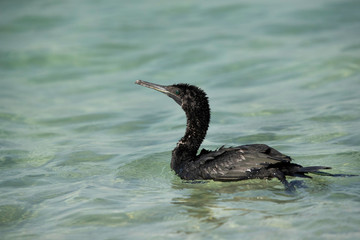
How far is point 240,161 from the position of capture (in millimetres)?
6863

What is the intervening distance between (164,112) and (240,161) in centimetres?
514

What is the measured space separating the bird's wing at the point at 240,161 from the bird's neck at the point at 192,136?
2.23ft

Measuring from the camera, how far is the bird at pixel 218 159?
6719 millimetres

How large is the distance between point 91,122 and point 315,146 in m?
4.64

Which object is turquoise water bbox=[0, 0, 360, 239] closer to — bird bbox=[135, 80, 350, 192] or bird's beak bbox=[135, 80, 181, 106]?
bird bbox=[135, 80, 350, 192]

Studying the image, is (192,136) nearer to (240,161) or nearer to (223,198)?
(240,161)

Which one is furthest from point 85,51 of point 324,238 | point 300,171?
point 324,238

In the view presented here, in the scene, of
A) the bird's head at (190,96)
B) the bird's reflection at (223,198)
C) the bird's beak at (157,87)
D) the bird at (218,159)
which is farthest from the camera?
the bird's beak at (157,87)

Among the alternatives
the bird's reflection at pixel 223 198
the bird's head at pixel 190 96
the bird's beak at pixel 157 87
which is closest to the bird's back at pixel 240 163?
the bird's reflection at pixel 223 198

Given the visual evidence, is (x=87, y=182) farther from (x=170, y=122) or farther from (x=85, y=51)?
(x=85, y=51)

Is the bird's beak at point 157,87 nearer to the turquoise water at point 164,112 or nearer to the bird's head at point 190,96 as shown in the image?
the bird's head at point 190,96

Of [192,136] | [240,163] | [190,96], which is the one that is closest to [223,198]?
[240,163]

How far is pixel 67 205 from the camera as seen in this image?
266 inches

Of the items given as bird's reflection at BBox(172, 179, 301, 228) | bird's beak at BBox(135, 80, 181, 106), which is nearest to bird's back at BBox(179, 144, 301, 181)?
bird's reflection at BBox(172, 179, 301, 228)
